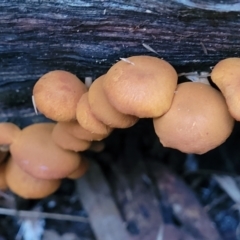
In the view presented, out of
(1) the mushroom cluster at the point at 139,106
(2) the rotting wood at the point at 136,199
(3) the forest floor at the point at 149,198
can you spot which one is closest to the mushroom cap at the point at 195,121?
(1) the mushroom cluster at the point at 139,106

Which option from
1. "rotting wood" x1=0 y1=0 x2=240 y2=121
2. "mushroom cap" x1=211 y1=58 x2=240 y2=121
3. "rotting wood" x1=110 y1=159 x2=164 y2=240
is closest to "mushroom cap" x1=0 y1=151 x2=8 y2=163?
"rotting wood" x1=0 y1=0 x2=240 y2=121

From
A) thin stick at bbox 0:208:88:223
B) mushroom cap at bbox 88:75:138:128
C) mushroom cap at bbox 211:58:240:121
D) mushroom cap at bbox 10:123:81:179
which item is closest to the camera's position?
mushroom cap at bbox 211:58:240:121

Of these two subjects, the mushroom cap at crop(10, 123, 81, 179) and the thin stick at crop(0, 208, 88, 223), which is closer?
the mushroom cap at crop(10, 123, 81, 179)

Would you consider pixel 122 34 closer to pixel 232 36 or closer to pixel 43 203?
pixel 232 36

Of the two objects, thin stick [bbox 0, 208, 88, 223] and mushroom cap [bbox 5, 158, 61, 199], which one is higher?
mushroom cap [bbox 5, 158, 61, 199]

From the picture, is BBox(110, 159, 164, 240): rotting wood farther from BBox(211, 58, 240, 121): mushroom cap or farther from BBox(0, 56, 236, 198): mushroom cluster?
BBox(211, 58, 240, 121): mushroom cap

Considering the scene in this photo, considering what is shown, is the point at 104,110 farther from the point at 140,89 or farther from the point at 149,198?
the point at 149,198

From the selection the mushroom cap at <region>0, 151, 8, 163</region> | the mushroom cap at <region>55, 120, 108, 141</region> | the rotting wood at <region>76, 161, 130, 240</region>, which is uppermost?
the mushroom cap at <region>55, 120, 108, 141</region>
